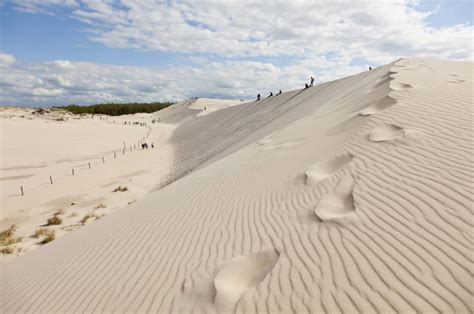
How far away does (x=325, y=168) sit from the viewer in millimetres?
5812

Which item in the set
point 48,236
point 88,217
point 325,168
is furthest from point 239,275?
point 88,217

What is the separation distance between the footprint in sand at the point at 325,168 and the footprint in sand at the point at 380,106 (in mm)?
2525

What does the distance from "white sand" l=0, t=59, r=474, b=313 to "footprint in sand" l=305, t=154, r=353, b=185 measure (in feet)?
0.11

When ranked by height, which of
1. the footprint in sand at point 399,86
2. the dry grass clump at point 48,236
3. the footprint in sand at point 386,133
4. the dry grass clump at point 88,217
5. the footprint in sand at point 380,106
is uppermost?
the footprint in sand at point 399,86

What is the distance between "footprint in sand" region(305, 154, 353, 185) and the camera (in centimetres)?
543

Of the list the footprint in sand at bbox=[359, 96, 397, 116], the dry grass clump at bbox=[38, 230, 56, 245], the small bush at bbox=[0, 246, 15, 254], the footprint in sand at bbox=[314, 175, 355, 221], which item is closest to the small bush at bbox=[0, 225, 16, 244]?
the small bush at bbox=[0, 246, 15, 254]

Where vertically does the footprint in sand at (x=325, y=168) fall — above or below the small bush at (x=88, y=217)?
above

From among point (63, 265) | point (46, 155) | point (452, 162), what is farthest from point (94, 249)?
point (46, 155)

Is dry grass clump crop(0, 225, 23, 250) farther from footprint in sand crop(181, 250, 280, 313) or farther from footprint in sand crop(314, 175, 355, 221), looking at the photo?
footprint in sand crop(314, 175, 355, 221)

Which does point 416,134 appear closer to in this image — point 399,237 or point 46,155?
point 399,237

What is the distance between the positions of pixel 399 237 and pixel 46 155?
97.9 ft

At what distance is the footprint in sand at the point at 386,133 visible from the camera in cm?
580

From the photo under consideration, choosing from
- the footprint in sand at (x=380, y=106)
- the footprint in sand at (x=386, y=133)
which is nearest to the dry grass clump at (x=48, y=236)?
the footprint in sand at (x=386, y=133)

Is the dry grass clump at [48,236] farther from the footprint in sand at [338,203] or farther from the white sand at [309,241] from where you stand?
the footprint in sand at [338,203]
